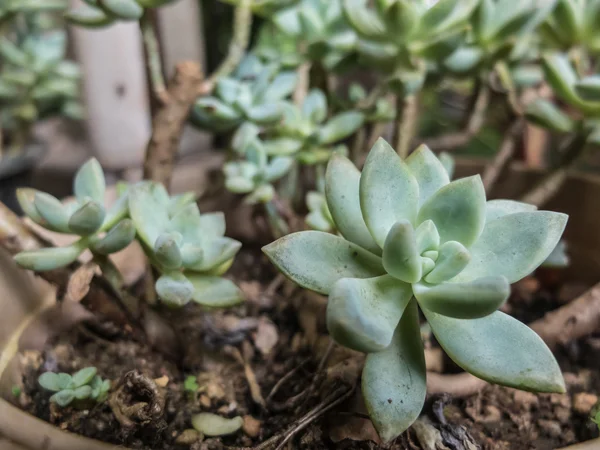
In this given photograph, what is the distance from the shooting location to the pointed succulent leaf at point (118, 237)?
20.7 inches

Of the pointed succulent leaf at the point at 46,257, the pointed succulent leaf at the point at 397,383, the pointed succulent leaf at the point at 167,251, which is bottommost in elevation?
the pointed succulent leaf at the point at 397,383

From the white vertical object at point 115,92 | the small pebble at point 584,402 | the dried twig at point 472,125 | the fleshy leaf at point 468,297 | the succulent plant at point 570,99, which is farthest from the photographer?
the white vertical object at point 115,92

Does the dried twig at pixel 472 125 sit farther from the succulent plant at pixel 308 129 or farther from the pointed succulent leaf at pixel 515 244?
the pointed succulent leaf at pixel 515 244

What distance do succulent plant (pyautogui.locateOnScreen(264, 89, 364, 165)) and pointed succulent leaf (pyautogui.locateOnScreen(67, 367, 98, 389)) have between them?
402mm

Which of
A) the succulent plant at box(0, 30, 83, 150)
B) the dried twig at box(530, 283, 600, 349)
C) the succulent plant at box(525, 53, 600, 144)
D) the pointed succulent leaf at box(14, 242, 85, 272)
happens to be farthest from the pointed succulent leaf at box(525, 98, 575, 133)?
the succulent plant at box(0, 30, 83, 150)

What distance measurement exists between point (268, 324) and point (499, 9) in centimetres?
56

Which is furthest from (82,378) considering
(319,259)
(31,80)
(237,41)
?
(31,80)

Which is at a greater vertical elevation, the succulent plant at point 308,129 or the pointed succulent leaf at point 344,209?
the pointed succulent leaf at point 344,209

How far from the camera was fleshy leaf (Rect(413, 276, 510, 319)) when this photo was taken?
39 cm

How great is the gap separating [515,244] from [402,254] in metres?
0.12

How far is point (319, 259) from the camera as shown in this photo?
1.58 feet

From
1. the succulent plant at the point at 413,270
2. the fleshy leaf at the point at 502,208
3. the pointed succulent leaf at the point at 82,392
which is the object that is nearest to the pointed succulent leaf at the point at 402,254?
the succulent plant at the point at 413,270

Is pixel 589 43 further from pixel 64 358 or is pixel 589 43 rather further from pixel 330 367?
pixel 64 358

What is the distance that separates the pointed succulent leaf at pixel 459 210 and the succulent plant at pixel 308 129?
36 centimetres
